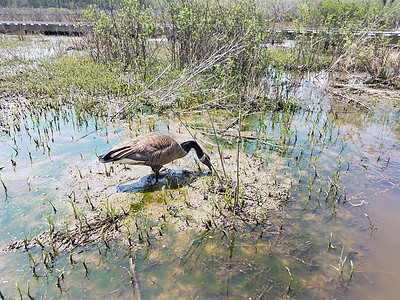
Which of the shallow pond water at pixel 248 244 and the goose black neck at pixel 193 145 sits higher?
the goose black neck at pixel 193 145

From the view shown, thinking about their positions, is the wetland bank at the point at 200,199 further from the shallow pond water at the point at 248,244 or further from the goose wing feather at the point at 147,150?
the goose wing feather at the point at 147,150

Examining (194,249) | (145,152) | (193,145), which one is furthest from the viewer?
(193,145)

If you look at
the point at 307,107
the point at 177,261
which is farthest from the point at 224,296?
the point at 307,107

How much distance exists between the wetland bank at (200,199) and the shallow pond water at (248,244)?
2 centimetres

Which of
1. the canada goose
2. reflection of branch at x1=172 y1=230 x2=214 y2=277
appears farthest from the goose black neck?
reflection of branch at x1=172 y1=230 x2=214 y2=277

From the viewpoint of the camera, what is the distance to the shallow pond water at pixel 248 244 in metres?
3.25

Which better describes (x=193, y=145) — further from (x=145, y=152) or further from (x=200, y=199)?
(x=200, y=199)

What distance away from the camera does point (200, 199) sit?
479cm

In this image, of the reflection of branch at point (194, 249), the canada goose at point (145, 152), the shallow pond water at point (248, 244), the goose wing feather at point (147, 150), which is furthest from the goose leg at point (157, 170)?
the reflection of branch at point (194, 249)

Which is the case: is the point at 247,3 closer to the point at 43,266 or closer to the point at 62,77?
the point at 62,77

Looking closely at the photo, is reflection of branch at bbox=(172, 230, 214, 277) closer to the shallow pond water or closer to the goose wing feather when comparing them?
the shallow pond water

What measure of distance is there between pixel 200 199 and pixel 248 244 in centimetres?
122

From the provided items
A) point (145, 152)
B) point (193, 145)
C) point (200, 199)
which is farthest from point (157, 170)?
point (200, 199)

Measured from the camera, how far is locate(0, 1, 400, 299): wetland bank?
3.37m
